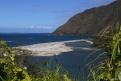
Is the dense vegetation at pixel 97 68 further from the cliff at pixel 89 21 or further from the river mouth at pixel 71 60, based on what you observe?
the cliff at pixel 89 21

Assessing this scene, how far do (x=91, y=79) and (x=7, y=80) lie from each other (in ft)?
3.06

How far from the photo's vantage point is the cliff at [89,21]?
117 metres

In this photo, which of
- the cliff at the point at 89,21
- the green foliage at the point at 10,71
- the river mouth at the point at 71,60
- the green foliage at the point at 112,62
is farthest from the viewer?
the cliff at the point at 89,21

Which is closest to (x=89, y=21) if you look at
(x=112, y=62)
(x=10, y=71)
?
(x=10, y=71)

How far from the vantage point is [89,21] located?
133 metres

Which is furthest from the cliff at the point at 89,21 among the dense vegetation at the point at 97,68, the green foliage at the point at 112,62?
the green foliage at the point at 112,62

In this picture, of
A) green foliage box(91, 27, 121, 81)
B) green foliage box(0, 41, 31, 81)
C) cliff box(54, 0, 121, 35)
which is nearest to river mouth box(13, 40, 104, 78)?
green foliage box(91, 27, 121, 81)

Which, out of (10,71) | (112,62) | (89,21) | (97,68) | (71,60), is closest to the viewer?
(112,62)

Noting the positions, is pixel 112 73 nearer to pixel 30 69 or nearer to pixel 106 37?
pixel 106 37

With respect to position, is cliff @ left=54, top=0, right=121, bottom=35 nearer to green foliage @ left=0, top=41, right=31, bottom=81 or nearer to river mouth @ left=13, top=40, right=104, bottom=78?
river mouth @ left=13, top=40, right=104, bottom=78

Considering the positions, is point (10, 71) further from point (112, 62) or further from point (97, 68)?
point (112, 62)

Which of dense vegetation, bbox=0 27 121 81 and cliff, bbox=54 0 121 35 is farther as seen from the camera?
cliff, bbox=54 0 121 35

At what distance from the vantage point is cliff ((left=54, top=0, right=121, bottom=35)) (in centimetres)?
11705

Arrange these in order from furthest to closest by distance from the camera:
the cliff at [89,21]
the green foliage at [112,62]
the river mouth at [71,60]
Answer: the cliff at [89,21] < the river mouth at [71,60] < the green foliage at [112,62]
